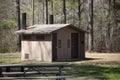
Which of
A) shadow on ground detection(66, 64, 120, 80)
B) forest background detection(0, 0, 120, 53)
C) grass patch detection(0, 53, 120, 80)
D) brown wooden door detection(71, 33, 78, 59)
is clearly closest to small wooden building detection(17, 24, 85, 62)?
brown wooden door detection(71, 33, 78, 59)

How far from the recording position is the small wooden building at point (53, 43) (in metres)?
25.6

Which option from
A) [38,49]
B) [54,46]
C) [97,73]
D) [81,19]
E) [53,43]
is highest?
[81,19]

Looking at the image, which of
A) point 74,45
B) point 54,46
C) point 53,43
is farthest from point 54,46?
point 74,45

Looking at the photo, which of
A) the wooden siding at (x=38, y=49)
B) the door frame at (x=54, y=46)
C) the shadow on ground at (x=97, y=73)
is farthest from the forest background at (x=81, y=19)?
the shadow on ground at (x=97, y=73)

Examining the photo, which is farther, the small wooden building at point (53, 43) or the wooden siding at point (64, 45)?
the wooden siding at point (64, 45)

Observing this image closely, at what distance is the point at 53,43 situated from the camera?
26.0m

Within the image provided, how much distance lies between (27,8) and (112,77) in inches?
1927

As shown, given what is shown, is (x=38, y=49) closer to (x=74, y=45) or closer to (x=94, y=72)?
(x=74, y=45)

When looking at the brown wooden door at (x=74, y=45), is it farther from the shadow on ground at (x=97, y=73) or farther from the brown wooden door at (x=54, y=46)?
the shadow on ground at (x=97, y=73)

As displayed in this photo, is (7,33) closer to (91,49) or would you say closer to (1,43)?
(1,43)

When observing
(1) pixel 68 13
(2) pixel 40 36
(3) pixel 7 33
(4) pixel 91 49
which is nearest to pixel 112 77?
(2) pixel 40 36

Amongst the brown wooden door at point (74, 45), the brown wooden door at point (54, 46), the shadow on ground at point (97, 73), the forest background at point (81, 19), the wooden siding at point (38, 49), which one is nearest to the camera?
the shadow on ground at point (97, 73)

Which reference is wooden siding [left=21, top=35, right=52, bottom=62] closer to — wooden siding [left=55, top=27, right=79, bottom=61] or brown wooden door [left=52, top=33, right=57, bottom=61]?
brown wooden door [left=52, top=33, right=57, bottom=61]

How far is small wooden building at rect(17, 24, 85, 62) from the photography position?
25.6 m
